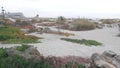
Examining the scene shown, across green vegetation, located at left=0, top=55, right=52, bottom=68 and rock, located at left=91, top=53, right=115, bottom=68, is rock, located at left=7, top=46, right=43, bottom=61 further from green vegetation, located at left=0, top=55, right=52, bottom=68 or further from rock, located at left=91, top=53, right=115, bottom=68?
rock, located at left=91, top=53, right=115, bottom=68

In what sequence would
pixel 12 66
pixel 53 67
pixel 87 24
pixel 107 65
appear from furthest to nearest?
pixel 87 24 < pixel 107 65 < pixel 53 67 < pixel 12 66

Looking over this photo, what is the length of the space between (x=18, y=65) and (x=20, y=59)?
1.93 ft

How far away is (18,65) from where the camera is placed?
9.60 m

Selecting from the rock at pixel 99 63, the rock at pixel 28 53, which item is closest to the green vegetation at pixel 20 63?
the rock at pixel 28 53

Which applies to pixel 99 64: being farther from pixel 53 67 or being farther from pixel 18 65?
pixel 18 65

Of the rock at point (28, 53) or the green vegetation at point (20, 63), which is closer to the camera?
the green vegetation at point (20, 63)

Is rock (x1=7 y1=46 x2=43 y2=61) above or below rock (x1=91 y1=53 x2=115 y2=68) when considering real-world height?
above

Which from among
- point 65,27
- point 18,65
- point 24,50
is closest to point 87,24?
→ point 65,27

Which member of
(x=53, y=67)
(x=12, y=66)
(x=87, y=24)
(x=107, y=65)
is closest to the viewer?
(x=12, y=66)

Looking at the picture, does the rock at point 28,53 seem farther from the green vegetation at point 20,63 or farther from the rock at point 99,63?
the rock at point 99,63

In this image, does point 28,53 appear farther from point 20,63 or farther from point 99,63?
point 99,63

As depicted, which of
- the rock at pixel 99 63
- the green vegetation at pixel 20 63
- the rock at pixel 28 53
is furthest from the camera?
the rock at pixel 99 63

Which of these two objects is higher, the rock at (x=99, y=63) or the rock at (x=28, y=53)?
the rock at (x=28, y=53)

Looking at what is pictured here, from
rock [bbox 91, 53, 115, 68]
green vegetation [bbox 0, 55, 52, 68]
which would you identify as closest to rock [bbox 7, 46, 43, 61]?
green vegetation [bbox 0, 55, 52, 68]
